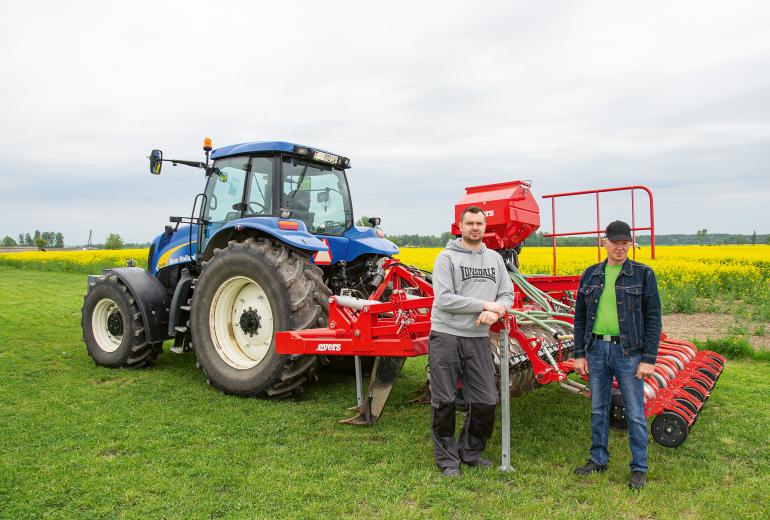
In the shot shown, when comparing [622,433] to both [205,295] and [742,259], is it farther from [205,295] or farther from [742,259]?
[742,259]

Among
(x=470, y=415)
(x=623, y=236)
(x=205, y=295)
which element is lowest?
(x=470, y=415)

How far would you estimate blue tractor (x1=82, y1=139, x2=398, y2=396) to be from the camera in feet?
18.1

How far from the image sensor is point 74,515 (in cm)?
336

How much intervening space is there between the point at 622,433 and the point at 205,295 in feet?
13.1

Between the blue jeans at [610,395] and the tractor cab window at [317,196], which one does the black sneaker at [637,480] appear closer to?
the blue jeans at [610,395]

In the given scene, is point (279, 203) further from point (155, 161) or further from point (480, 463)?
point (480, 463)

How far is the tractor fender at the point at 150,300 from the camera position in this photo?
6777 millimetres

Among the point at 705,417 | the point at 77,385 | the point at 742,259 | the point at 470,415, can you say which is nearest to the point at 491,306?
the point at 470,415

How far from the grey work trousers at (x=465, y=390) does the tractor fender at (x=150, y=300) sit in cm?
394

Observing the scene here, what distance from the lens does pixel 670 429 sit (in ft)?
12.3

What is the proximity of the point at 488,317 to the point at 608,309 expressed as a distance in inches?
30.1

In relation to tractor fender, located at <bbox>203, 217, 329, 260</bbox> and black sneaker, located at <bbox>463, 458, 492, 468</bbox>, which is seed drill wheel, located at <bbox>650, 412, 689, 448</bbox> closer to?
black sneaker, located at <bbox>463, 458, 492, 468</bbox>

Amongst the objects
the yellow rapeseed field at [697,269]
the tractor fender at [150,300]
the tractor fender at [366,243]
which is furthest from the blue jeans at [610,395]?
the yellow rapeseed field at [697,269]

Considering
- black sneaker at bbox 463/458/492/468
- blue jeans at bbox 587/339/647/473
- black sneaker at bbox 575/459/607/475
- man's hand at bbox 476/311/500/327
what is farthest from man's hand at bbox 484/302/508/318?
black sneaker at bbox 575/459/607/475
